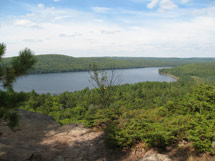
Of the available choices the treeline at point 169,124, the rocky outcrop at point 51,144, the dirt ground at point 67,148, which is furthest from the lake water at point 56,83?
the treeline at point 169,124

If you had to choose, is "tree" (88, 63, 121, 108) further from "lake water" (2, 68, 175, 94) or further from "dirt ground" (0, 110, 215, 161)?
"lake water" (2, 68, 175, 94)

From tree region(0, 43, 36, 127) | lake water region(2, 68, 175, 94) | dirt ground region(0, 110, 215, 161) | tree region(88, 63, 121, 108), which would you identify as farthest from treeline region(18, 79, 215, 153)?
lake water region(2, 68, 175, 94)

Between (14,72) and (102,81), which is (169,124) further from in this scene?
(14,72)

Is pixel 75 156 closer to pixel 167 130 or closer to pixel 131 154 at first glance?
pixel 131 154

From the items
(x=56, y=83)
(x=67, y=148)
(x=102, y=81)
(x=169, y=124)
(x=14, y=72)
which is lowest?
(x=56, y=83)

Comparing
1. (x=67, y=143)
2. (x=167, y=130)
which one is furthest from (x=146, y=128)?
(x=67, y=143)

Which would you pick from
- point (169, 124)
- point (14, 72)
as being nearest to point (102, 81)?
point (169, 124)

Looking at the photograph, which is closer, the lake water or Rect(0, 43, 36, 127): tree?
Rect(0, 43, 36, 127): tree

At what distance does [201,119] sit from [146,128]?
1559 millimetres

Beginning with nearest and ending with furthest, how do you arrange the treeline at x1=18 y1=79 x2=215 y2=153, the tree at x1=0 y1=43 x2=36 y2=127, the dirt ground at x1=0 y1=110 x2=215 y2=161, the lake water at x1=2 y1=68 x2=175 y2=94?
1. the tree at x1=0 y1=43 x2=36 y2=127
2. the treeline at x1=18 y1=79 x2=215 y2=153
3. the dirt ground at x1=0 y1=110 x2=215 y2=161
4. the lake water at x1=2 y1=68 x2=175 y2=94

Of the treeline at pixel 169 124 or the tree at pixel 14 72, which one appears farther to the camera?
the treeline at pixel 169 124

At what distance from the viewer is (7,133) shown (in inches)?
276

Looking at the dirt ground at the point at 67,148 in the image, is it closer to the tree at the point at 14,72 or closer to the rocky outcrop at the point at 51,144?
the rocky outcrop at the point at 51,144

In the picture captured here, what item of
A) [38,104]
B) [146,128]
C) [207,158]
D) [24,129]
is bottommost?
[38,104]
